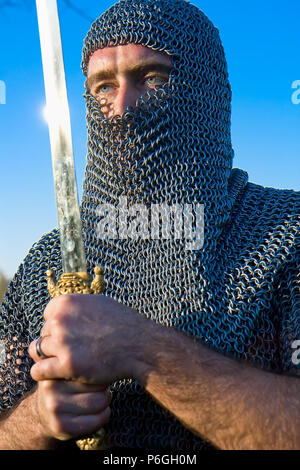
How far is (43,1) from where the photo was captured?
6.94 feet

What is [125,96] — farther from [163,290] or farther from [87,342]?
[87,342]

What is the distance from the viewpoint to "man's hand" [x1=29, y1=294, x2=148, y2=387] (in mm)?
2021

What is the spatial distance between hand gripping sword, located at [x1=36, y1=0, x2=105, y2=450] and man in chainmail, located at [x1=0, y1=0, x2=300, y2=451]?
0.09 m

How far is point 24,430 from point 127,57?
2.16m

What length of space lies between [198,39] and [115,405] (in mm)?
2298

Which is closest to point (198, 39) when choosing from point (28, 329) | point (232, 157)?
point (232, 157)

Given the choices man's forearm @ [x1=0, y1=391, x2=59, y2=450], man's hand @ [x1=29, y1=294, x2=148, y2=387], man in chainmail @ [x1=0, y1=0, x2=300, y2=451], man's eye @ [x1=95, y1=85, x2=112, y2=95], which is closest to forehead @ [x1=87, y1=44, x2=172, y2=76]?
man in chainmail @ [x1=0, y1=0, x2=300, y2=451]

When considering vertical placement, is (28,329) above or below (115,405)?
above

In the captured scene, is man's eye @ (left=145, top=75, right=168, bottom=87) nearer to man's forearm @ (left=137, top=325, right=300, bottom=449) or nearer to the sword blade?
the sword blade

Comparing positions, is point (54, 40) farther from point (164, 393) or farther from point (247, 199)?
point (247, 199)

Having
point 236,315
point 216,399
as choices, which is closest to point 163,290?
point 236,315

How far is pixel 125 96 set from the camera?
322 centimetres

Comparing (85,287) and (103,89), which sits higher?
(103,89)

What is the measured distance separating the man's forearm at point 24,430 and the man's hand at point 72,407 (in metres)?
0.50
